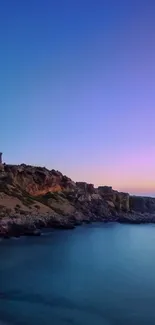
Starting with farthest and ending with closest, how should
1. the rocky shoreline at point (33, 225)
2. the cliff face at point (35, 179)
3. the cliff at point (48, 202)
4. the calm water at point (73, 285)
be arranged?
the cliff face at point (35, 179)
the cliff at point (48, 202)
the rocky shoreline at point (33, 225)
the calm water at point (73, 285)

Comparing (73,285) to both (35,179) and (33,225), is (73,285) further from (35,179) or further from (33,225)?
(35,179)

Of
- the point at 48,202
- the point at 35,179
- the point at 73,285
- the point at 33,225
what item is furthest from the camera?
the point at 35,179

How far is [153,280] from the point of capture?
47719 mm

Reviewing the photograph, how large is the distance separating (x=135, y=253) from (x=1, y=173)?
6558cm

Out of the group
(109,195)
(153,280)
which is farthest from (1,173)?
(153,280)

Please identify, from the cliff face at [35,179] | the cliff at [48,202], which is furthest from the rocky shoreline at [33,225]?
the cliff face at [35,179]

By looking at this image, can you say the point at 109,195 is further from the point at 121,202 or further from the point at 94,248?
the point at 94,248

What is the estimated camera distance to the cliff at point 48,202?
93156 mm

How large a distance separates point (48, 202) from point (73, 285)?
300 ft

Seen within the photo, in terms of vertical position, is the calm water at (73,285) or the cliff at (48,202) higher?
the cliff at (48,202)

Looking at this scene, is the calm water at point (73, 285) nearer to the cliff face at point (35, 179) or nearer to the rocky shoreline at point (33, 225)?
the rocky shoreline at point (33, 225)

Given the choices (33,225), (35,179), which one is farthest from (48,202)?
(33,225)

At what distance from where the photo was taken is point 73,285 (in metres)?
42.9

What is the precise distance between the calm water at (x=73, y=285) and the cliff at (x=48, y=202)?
1816 centimetres
